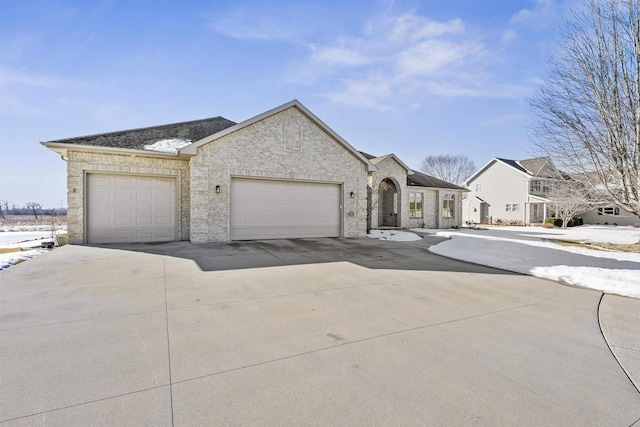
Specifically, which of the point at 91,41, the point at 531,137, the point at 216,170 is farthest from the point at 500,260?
the point at 91,41

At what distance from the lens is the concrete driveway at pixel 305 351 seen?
2.09m

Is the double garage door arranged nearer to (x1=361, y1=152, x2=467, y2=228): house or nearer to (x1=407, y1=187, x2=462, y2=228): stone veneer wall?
(x1=361, y1=152, x2=467, y2=228): house

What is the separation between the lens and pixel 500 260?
8438mm

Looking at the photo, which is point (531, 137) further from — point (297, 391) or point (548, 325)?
point (297, 391)

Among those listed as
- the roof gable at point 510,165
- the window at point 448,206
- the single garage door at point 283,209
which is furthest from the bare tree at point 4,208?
the roof gable at point 510,165

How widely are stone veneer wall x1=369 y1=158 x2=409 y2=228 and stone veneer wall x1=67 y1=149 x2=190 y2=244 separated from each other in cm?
1123

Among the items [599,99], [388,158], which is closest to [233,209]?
[388,158]

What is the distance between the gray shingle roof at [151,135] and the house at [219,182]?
1.7 inches

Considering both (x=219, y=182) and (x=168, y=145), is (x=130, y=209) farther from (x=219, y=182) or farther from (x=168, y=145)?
(x=219, y=182)

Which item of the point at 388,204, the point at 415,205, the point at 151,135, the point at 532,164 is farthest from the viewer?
the point at 532,164

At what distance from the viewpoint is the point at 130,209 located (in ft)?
36.6

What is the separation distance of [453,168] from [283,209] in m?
41.2

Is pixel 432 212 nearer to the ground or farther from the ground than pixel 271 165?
nearer to the ground

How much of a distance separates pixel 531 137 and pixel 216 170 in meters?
13.4
